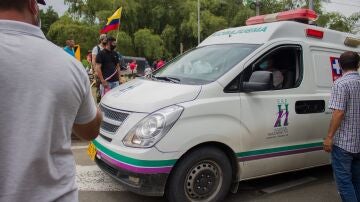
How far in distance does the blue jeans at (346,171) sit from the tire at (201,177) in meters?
1.07

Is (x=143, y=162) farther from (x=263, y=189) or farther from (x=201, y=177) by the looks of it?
(x=263, y=189)

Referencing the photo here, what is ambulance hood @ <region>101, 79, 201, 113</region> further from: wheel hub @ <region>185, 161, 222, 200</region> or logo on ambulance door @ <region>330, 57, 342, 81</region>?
logo on ambulance door @ <region>330, 57, 342, 81</region>

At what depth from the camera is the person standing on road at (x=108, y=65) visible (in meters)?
8.05

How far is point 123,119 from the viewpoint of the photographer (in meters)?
4.14

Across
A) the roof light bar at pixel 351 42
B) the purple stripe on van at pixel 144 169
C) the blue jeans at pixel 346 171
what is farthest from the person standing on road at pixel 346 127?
the roof light bar at pixel 351 42

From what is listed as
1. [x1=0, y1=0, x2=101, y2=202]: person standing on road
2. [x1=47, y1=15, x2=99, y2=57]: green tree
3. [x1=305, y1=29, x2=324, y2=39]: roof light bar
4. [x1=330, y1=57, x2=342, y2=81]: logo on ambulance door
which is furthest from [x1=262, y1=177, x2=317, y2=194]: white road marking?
[x1=47, y1=15, x2=99, y2=57]: green tree

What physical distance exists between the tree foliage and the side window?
29.9m

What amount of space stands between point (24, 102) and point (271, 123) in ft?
11.3

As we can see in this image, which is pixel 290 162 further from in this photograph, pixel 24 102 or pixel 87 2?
pixel 87 2

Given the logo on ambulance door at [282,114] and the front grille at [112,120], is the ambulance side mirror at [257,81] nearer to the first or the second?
the logo on ambulance door at [282,114]

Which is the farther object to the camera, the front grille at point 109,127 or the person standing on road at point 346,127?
the front grille at point 109,127

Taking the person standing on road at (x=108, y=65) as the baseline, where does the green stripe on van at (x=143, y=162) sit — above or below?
below

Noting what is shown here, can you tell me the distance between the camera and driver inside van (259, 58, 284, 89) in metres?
4.79

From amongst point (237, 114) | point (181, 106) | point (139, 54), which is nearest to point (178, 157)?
point (181, 106)
